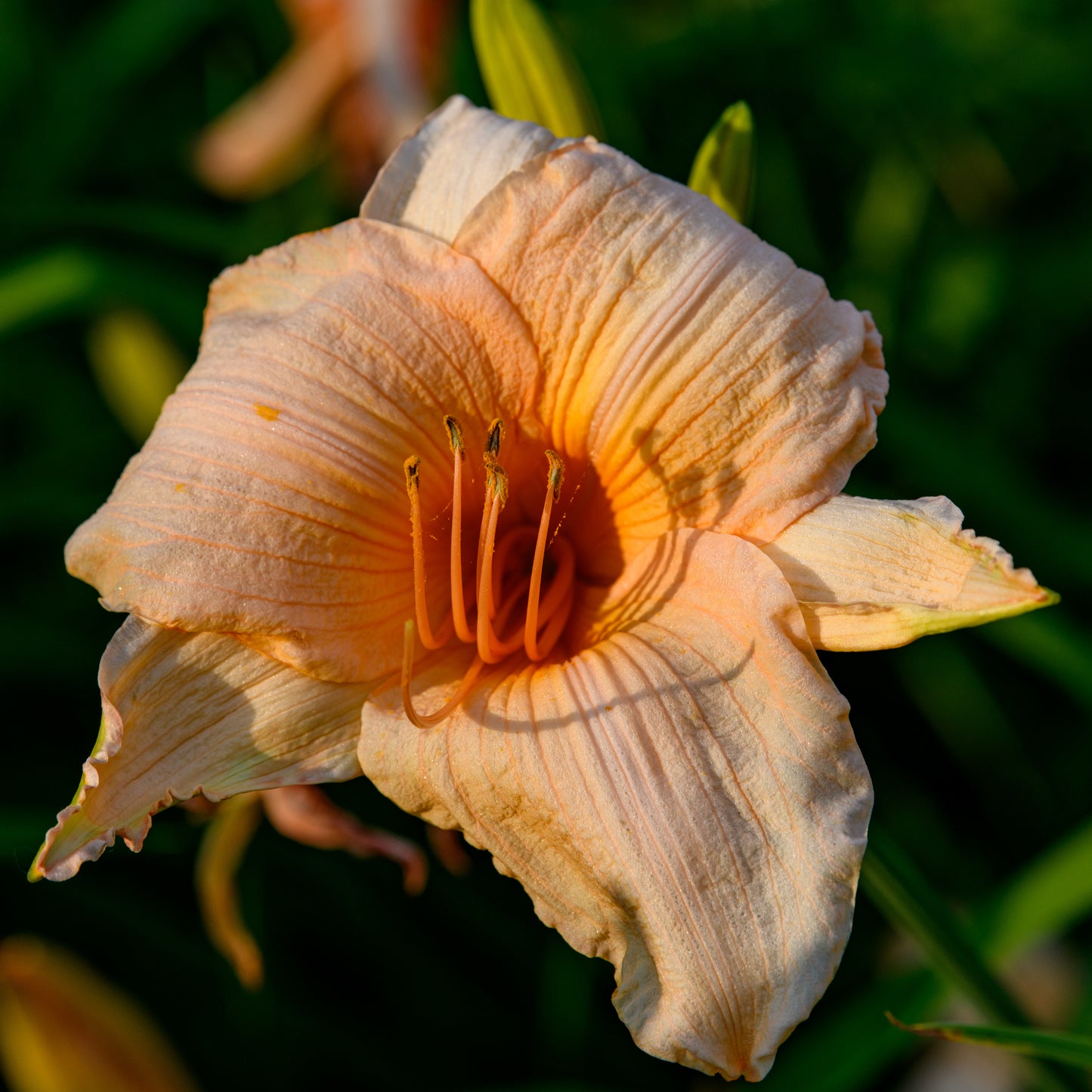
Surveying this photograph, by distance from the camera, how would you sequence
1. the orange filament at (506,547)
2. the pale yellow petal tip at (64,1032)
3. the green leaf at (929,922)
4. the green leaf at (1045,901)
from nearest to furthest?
the green leaf at (929,922)
the orange filament at (506,547)
the pale yellow petal tip at (64,1032)
the green leaf at (1045,901)

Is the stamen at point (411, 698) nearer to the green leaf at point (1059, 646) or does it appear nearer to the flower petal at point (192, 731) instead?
the flower petal at point (192, 731)

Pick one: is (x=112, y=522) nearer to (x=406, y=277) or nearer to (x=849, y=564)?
(x=406, y=277)

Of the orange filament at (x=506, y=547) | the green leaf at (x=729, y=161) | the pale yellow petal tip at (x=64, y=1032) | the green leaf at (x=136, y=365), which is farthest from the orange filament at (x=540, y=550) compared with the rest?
the green leaf at (x=136, y=365)

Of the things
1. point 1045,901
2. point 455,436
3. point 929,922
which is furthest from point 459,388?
point 1045,901

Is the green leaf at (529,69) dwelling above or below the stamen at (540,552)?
above

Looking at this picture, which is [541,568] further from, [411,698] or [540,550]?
[411,698]

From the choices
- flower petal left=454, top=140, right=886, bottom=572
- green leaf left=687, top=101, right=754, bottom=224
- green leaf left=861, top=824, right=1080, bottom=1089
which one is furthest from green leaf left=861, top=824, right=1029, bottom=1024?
green leaf left=687, top=101, right=754, bottom=224
